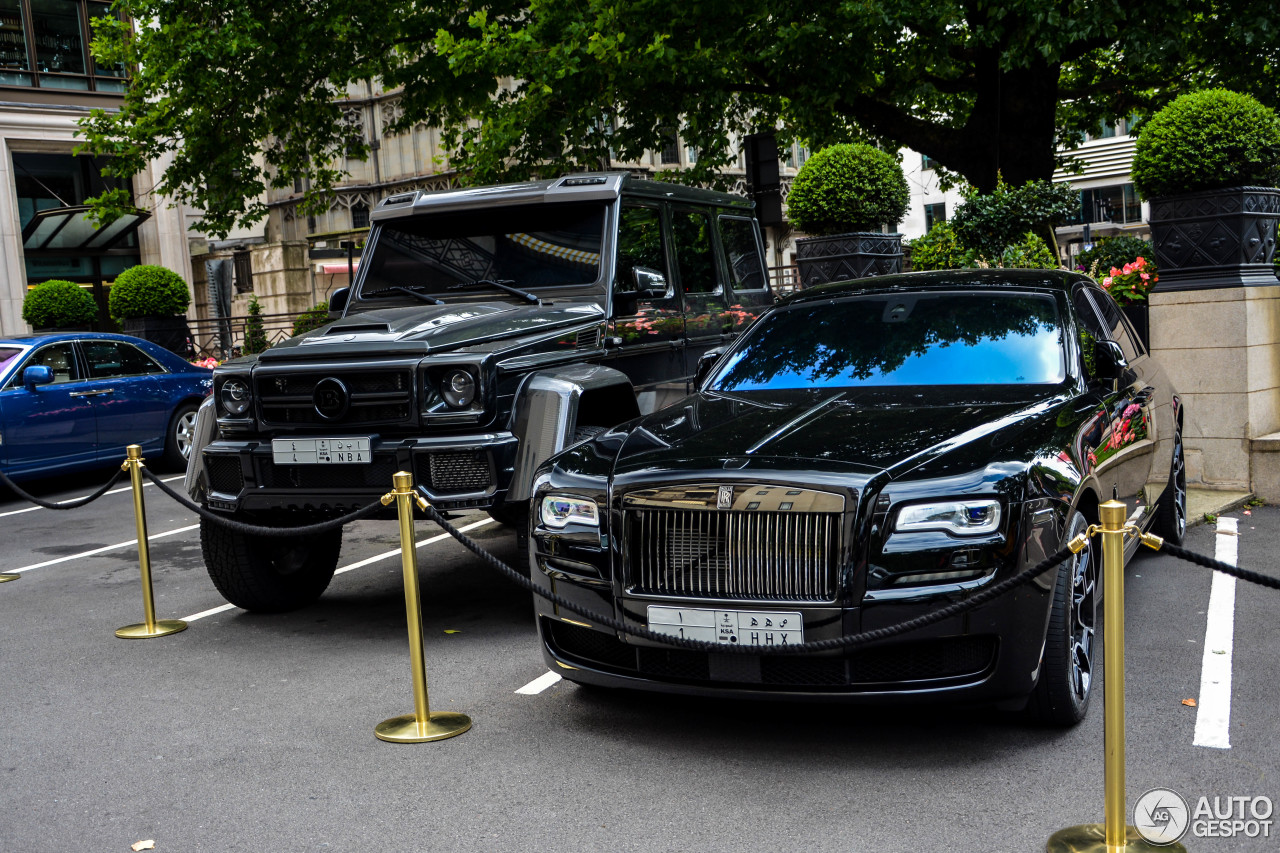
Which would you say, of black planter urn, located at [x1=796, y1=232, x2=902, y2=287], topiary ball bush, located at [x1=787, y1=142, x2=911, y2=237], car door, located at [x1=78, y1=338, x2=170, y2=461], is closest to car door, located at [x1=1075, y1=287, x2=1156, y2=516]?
black planter urn, located at [x1=796, y1=232, x2=902, y2=287]

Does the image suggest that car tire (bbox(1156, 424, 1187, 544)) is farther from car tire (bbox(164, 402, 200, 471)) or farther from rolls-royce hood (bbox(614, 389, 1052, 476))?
car tire (bbox(164, 402, 200, 471))

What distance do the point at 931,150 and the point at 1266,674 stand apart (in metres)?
13.3

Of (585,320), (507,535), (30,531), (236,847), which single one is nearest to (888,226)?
(507,535)

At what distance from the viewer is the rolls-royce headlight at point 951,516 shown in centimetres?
400

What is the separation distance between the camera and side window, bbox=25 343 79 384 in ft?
40.6

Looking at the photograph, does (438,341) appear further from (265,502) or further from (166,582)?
(166,582)

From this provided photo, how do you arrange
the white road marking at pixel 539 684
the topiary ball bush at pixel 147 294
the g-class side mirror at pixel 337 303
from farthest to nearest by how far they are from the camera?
1. the topiary ball bush at pixel 147 294
2. the g-class side mirror at pixel 337 303
3. the white road marking at pixel 539 684

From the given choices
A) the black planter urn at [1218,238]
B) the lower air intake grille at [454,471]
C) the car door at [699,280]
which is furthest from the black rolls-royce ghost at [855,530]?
the black planter urn at [1218,238]

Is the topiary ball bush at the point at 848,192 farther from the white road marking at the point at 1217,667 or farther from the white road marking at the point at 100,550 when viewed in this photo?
the white road marking at the point at 100,550

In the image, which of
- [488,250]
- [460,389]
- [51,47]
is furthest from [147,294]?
[460,389]

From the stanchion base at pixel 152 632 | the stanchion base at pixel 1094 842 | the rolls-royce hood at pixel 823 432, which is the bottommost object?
the stanchion base at pixel 152 632

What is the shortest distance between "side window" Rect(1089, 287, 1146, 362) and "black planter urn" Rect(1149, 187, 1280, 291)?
2486 mm

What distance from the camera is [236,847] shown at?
3.80 m

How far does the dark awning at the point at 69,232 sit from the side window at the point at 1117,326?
2645cm
